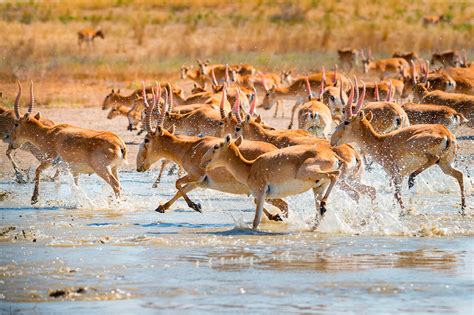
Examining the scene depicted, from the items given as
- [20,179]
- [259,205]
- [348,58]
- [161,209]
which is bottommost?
[20,179]

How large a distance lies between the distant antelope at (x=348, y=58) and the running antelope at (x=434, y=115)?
2152 cm

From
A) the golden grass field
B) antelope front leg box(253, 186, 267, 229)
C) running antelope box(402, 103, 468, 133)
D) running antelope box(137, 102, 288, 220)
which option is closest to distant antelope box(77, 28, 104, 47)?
the golden grass field

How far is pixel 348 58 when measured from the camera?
141ft

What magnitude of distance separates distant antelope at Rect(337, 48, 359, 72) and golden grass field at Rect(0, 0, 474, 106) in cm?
58

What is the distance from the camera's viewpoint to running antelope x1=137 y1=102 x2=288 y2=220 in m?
14.5

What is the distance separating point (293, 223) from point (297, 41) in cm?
3575

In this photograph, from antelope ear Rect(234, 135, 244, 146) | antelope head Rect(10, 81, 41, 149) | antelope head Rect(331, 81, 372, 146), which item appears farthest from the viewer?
antelope head Rect(10, 81, 41, 149)

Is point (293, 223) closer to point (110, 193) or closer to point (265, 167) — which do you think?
point (265, 167)

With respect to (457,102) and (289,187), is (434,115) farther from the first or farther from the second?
(289,187)

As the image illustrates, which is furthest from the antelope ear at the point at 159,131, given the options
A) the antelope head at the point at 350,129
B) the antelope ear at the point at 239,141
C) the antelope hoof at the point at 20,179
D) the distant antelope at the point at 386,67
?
the distant antelope at the point at 386,67

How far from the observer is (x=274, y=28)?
191 feet

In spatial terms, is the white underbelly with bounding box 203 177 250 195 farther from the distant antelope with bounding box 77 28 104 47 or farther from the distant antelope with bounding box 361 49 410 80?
the distant antelope with bounding box 77 28 104 47

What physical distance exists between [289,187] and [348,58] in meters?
30.2

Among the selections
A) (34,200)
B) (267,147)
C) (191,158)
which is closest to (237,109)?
(191,158)
